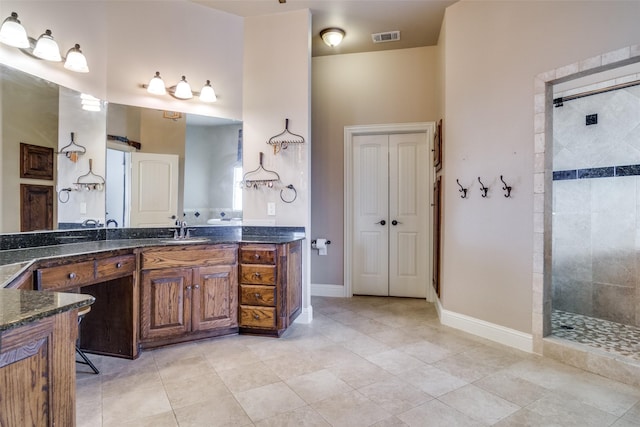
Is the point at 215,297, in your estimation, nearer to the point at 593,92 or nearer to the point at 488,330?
the point at 488,330

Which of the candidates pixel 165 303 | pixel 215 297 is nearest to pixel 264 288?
pixel 215 297

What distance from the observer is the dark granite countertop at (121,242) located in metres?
1.75

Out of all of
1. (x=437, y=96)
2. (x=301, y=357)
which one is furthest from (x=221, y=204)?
(x=437, y=96)

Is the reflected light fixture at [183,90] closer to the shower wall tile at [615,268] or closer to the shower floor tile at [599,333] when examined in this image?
the shower floor tile at [599,333]

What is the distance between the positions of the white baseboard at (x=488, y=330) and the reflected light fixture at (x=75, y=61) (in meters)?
3.81

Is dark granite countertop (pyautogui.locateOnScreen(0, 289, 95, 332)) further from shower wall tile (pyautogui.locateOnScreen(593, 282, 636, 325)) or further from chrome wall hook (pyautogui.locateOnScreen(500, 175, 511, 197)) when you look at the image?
shower wall tile (pyautogui.locateOnScreen(593, 282, 636, 325))

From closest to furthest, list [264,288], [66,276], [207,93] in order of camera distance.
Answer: [66,276], [264,288], [207,93]

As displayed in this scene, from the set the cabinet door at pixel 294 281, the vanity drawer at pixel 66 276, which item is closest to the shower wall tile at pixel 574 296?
the cabinet door at pixel 294 281

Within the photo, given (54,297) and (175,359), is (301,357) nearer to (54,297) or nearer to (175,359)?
(175,359)

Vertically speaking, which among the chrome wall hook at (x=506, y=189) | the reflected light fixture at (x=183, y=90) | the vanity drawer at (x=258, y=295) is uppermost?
the reflected light fixture at (x=183, y=90)

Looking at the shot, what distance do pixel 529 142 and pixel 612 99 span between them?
1434 millimetres

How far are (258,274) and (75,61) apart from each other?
2213 millimetres

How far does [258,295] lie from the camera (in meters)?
2.84

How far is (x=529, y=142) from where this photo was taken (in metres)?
2.62
